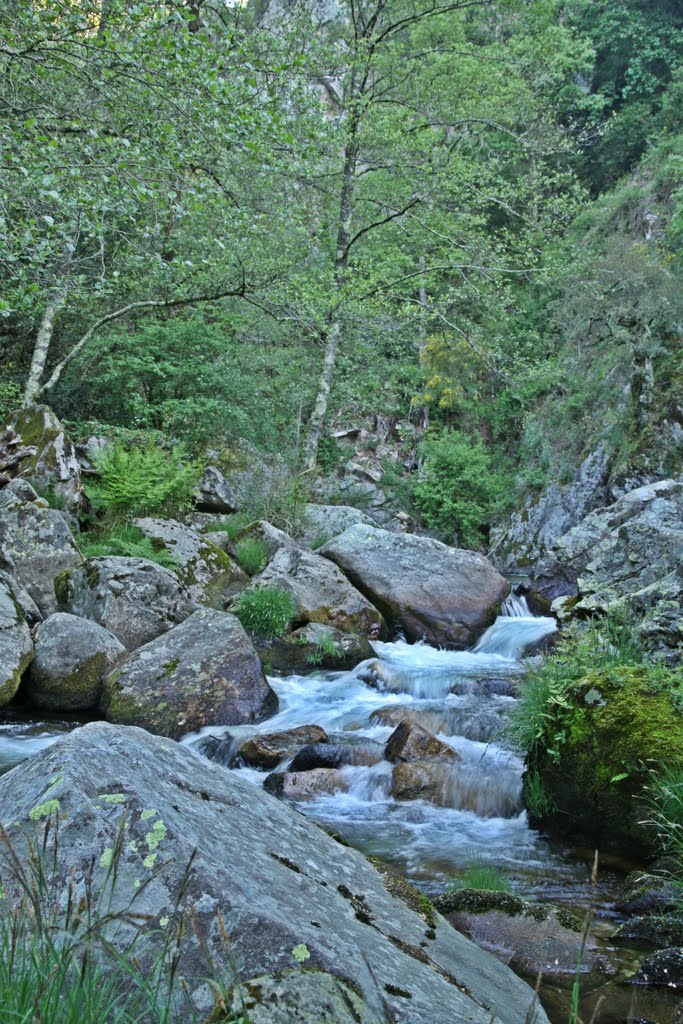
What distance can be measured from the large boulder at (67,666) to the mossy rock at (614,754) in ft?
17.4

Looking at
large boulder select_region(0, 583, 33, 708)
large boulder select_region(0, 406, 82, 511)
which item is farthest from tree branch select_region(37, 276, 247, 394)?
large boulder select_region(0, 583, 33, 708)

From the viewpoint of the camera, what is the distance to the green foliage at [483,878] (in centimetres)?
509

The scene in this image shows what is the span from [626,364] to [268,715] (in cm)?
1494

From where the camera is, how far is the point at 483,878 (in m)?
5.18

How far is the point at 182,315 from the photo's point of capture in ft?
61.2

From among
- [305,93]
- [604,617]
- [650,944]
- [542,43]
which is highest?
[542,43]

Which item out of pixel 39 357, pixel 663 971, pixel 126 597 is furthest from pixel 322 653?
pixel 39 357

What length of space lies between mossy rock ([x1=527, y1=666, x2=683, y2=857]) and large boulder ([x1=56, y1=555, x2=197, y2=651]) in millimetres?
5622

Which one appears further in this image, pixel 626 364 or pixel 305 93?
pixel 626 364

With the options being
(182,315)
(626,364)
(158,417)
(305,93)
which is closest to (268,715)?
(305,93)

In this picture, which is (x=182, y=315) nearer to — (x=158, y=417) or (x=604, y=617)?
(x=158, y=417)

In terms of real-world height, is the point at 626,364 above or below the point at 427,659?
above

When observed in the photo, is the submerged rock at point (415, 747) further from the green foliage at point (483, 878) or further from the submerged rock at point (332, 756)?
the green foliage at point (483, 878)

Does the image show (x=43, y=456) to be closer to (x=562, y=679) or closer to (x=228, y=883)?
(x=562, y=679)
